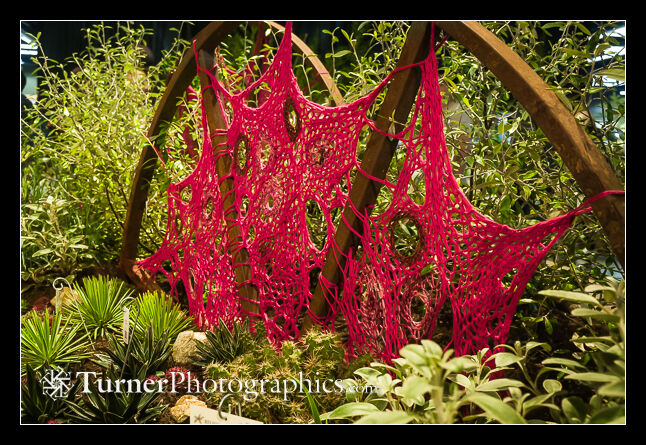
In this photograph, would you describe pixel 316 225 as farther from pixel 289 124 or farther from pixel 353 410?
pixel 353 410

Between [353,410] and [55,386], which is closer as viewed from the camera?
[353,410]

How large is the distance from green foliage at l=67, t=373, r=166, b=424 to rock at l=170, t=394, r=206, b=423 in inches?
1.7

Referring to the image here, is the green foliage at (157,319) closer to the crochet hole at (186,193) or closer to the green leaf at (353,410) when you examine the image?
the crochet hole at (186,193)

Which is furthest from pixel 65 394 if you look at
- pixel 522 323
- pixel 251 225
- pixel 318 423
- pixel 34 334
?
pixel 522 323

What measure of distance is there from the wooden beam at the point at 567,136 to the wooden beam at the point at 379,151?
208 mm

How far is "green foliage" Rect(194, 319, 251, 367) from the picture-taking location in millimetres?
1485

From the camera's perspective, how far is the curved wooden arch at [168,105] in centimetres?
180

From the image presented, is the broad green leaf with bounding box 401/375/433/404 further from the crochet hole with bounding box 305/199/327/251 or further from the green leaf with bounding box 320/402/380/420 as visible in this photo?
the crochet hole with bounding box 305/199/327/251

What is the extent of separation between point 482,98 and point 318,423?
1073 millimetres

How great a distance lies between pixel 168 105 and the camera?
2.11 meters

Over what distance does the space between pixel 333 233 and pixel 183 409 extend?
582mm

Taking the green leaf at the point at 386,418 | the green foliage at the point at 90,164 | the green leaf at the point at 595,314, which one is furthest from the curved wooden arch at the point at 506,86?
the green foliage at the point at 90,164

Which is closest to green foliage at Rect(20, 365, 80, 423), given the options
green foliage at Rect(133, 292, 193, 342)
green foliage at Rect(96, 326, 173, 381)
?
green foliage at Rect(96, 326, 173, 381)

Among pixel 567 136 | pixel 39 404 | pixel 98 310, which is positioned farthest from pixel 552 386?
pixel 98 310
